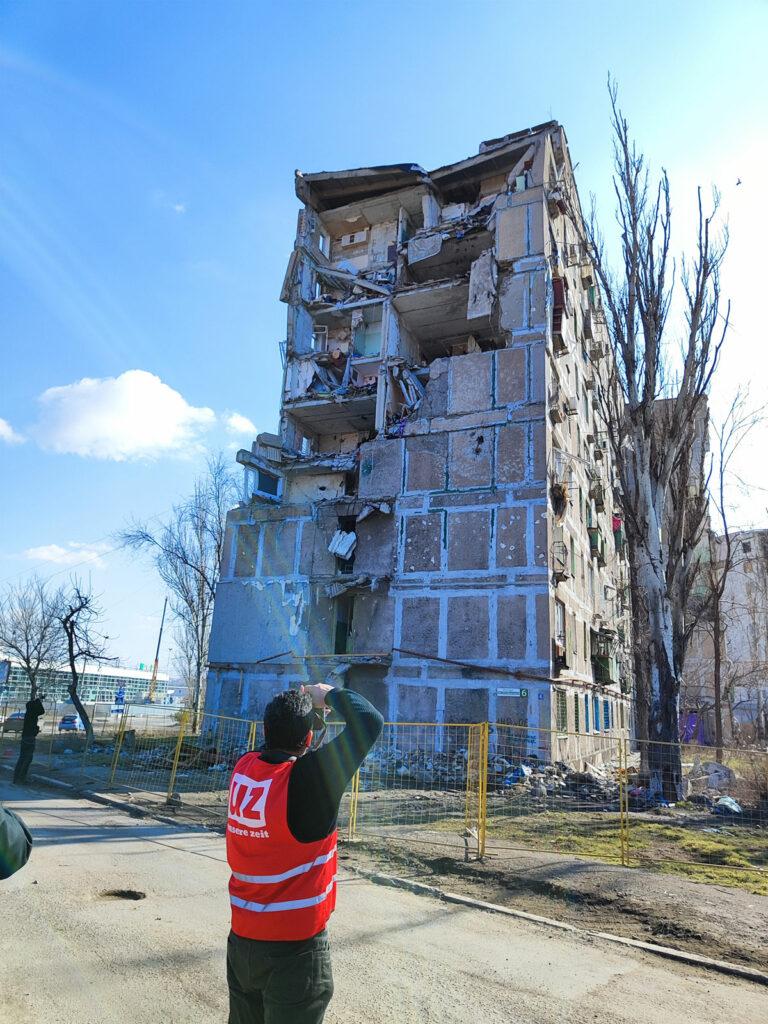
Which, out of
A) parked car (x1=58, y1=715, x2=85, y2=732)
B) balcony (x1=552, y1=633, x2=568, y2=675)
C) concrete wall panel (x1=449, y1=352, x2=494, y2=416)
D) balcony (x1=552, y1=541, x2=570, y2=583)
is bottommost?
parked car (x1=58, y1=715, x2=85, y2=732)

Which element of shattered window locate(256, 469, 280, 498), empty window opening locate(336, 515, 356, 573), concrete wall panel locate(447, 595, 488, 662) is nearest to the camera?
concrete wall panel locate(447, 595, 488, 662)

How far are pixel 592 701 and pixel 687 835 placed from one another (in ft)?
42.5

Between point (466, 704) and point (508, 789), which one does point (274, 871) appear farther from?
point (466, 704)

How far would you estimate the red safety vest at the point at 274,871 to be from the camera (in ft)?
7.56

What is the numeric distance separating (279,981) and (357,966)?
284 centimetres

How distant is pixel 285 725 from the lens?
258cm

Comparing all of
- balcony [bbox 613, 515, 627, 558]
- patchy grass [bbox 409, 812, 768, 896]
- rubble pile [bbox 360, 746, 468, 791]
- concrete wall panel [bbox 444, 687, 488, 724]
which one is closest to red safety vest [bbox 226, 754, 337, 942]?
patchy grass [bbox 409, 812, 768, 896]

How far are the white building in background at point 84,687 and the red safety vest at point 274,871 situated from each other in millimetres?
24687

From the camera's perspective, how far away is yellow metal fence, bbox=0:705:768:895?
8953 mm

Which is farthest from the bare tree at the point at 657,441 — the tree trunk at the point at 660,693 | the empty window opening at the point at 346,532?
the empty window opening at the point at 346,532

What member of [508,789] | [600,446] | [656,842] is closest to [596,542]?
[600,446]

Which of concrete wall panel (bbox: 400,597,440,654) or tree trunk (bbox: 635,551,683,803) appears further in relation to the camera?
concrete wall panel (bbox: 400,597,440,654)

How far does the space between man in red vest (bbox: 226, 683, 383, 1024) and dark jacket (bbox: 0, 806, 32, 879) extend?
706 millimetres

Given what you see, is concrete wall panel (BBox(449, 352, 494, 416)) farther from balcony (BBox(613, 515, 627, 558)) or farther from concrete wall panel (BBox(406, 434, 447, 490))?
balcony (BBox(613, 515, 627, 558))
